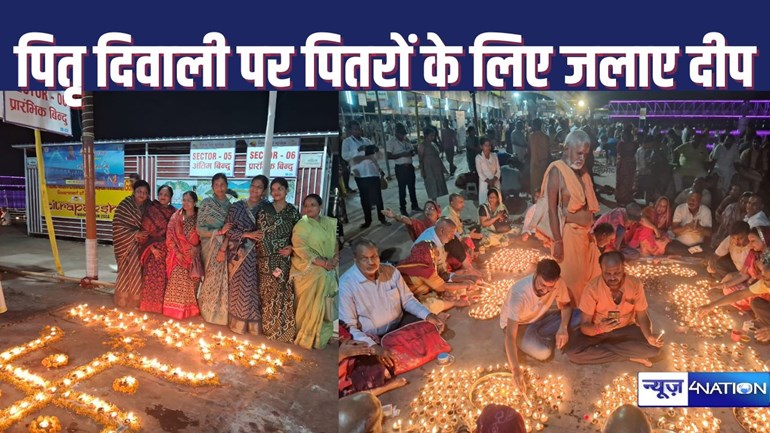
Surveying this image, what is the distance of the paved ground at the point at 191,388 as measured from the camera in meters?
3.23

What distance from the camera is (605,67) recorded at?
3051mm

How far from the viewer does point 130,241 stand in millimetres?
5188

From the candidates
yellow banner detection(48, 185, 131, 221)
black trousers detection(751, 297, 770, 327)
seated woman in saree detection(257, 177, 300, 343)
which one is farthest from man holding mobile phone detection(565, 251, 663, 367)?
yellow banner detection(48, 185, 131, 221)

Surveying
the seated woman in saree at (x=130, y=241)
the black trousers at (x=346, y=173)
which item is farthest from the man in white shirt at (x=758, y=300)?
the seated woman in saree at (x=130, y=241)

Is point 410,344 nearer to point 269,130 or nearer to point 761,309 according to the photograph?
point 761,309

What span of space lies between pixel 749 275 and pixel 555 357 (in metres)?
1.24

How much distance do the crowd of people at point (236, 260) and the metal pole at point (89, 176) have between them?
1058 mm

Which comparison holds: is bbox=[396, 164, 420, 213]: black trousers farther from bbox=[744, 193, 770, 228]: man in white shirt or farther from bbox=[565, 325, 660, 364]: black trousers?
bbox=[744, 193, 770, 228]: man in white shirt

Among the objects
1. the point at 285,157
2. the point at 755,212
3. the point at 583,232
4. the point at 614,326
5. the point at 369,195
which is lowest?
the point at 614,326

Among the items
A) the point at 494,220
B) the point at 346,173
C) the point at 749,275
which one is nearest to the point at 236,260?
the point at 346,173

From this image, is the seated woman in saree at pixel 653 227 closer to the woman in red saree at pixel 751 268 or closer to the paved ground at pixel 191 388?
the woman in red saree at pixel 751 268

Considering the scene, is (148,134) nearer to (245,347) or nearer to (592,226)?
(245,347)

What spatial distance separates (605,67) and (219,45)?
253 cm

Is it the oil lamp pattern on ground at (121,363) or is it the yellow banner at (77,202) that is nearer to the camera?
the oil lamp pattern on ground at (121,363)
